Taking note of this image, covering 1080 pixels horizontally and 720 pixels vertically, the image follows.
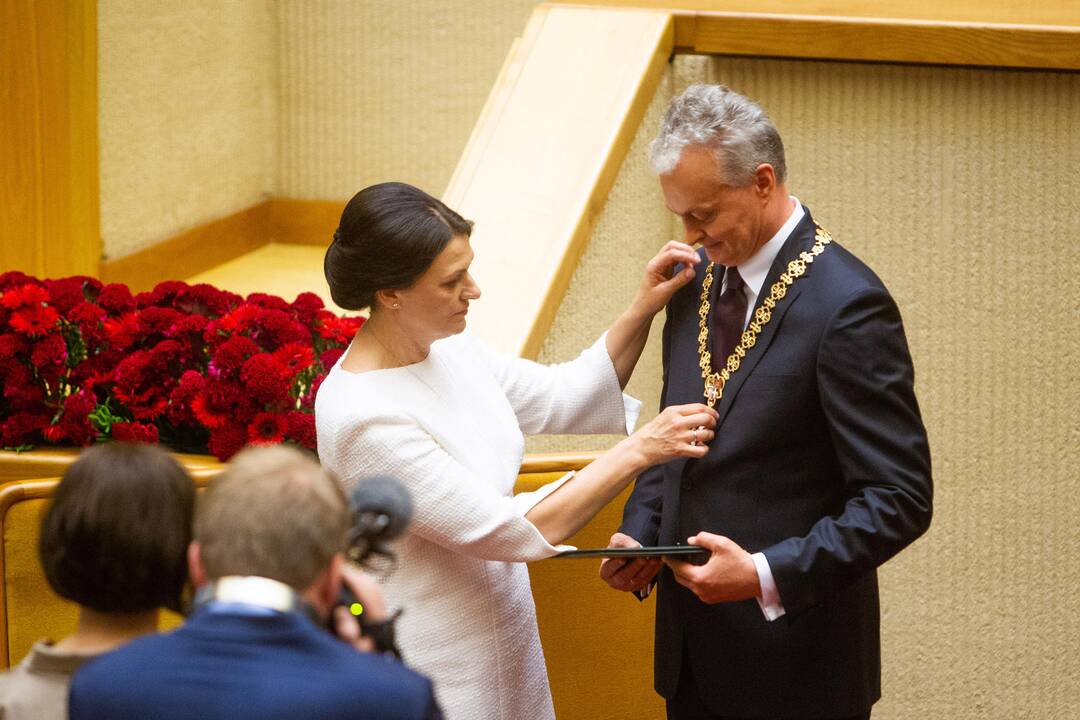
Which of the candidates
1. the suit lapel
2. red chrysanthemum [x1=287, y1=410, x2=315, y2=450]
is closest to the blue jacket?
the suit lapel

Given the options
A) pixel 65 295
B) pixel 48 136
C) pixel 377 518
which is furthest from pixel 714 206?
pixel 48 136

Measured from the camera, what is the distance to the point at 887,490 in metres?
1.87

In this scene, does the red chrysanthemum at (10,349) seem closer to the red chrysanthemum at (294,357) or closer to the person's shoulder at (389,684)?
the red chrysanthemum at (294,357)

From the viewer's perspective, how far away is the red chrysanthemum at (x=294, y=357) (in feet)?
8.69

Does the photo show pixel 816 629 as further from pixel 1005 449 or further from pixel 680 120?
pixel 1005 449

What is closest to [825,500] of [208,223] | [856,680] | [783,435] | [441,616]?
[783,435]

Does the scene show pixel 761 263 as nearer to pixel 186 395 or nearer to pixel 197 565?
pixel 197 565

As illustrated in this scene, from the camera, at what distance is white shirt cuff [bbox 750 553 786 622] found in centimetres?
190

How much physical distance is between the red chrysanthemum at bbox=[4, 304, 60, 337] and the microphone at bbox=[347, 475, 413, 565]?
1662 mm

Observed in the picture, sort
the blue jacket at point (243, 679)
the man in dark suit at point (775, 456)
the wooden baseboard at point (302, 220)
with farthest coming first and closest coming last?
the wooden baseboard at point (302, 220) < the man in dark suit at point (775, 456) < the blue jacket at point (243, 679)

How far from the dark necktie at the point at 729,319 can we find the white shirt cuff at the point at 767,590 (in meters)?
0.33

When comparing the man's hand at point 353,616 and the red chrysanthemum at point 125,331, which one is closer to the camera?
the man's hand at point 353,616

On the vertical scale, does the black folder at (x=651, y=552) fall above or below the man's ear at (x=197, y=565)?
below

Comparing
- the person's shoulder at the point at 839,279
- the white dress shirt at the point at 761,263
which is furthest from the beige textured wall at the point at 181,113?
the person's shoulder at the point at 839,279
